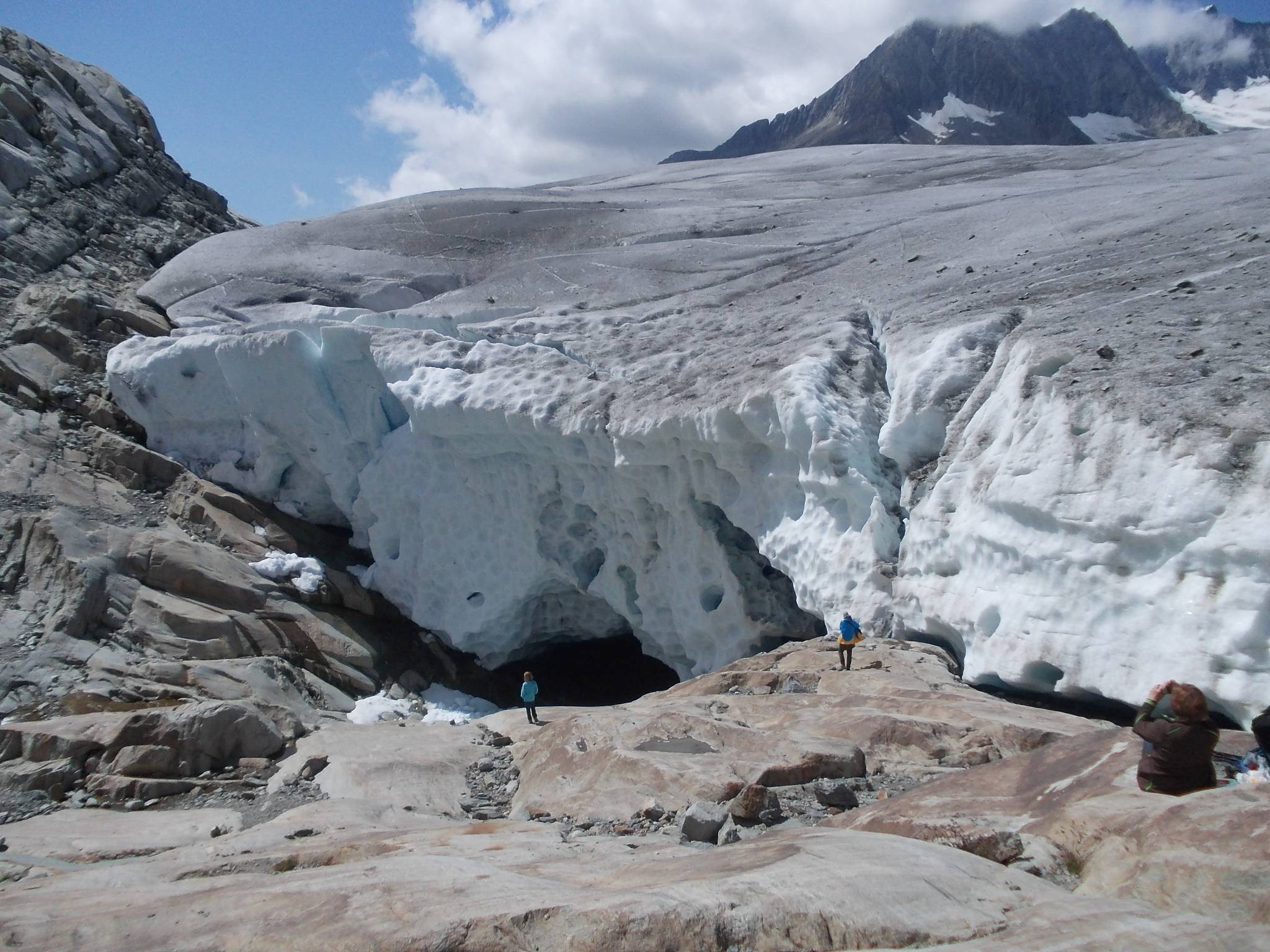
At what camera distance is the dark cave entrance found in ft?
48.6

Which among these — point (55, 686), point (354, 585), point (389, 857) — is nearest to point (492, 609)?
point (354, 585)

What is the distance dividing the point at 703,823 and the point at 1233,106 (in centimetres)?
9777

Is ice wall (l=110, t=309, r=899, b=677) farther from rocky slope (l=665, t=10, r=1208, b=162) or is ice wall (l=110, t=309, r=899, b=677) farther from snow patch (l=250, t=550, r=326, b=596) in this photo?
rocky slope (l=665, t=10, r=1208, b=162)

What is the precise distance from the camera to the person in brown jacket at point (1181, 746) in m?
3.80

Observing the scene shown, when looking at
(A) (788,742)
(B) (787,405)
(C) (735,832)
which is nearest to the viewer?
(C) (735,832)

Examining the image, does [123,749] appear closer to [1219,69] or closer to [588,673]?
[588,673]

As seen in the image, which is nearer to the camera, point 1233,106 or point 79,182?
point 79,182

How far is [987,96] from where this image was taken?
7806 cm

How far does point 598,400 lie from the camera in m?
12.1

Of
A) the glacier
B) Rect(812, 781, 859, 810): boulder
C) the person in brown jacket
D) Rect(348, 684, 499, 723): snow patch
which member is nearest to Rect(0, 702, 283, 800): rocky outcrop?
Rect(348, 684, 499, 723): snow patch

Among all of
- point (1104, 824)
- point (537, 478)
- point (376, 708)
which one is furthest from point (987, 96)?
point (1104, 824)

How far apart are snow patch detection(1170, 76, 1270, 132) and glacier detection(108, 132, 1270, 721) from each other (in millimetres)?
70675

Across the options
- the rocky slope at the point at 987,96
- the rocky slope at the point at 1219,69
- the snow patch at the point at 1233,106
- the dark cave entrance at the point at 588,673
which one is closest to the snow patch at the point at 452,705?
the dark cave entrance at the point at 588,673

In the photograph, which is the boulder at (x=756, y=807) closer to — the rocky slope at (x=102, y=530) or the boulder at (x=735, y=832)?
the boulder at (x=735, y=832)
